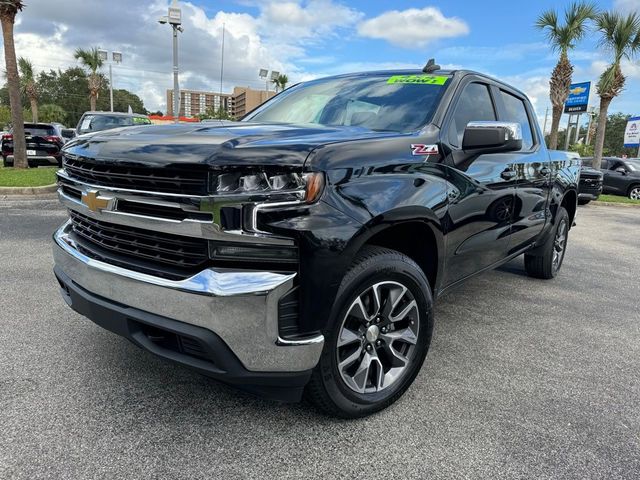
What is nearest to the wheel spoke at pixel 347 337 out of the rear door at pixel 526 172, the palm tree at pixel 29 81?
the rear door at pixel 526 172

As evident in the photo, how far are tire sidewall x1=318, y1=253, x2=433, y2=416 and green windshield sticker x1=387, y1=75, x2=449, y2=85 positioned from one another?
1.40 meters

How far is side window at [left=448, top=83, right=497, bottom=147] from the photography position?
3049 mm

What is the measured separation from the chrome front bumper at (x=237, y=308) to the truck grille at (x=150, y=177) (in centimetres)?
36

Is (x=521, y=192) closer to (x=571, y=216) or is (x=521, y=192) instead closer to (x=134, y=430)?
(x=571, y=216)

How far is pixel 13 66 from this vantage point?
13500mm

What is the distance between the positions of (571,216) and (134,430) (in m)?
5.30

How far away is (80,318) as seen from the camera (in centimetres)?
363

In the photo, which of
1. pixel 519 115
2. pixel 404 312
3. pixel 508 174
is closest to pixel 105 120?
pixel 519 115

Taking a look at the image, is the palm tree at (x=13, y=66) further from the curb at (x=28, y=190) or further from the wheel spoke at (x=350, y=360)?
the wheel spoke at (x=350, y=360)

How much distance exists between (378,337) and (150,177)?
134 centimetres

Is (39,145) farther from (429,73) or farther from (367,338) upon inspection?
(367,338)

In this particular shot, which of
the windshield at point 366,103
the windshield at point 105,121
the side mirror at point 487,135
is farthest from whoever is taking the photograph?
the windshield at point 105,121

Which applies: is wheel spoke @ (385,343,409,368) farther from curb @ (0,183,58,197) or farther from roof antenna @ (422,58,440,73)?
curb @ (0,183,58,197)

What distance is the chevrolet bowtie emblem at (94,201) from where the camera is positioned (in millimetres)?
2281
